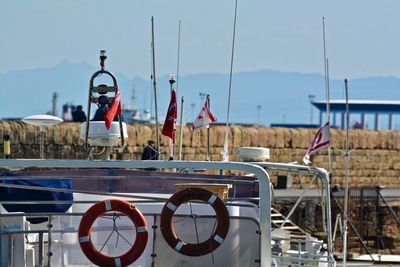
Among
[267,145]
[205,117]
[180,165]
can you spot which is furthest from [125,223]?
[267,145]

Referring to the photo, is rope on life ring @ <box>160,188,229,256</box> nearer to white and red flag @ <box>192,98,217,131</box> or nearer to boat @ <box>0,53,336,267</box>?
boat @ <box>0,53,336,267</box>

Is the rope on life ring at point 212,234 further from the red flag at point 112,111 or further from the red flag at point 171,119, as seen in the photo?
the red flag at point 171,119

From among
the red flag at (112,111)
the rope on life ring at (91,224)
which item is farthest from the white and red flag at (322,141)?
the rope on life ring at (91,224)

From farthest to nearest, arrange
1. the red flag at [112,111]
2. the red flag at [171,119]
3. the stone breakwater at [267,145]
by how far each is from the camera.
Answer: the stone breakwater at [267,145] → the red flag at [171,119] → the red flag at [112,111]

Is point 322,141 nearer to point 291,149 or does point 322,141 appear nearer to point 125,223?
point 125,223

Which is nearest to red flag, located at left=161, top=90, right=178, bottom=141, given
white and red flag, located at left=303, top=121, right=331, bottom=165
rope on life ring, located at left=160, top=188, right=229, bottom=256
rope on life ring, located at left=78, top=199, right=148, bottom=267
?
rope on life ring, located at left=160, top=188, right=229, bottom=256

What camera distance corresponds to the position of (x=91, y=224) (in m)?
12.2

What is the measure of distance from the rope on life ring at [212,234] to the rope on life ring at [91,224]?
282 millimetres

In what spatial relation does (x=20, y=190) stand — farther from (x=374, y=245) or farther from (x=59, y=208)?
(x=374, y=245)

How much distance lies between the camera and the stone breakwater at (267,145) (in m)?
34.8

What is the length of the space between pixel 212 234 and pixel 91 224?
4.00ft

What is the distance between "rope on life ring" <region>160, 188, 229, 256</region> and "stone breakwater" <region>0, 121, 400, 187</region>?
21.2 meters

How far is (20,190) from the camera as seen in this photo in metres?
13.9

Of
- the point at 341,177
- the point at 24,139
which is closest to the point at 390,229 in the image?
the point at 341,177
